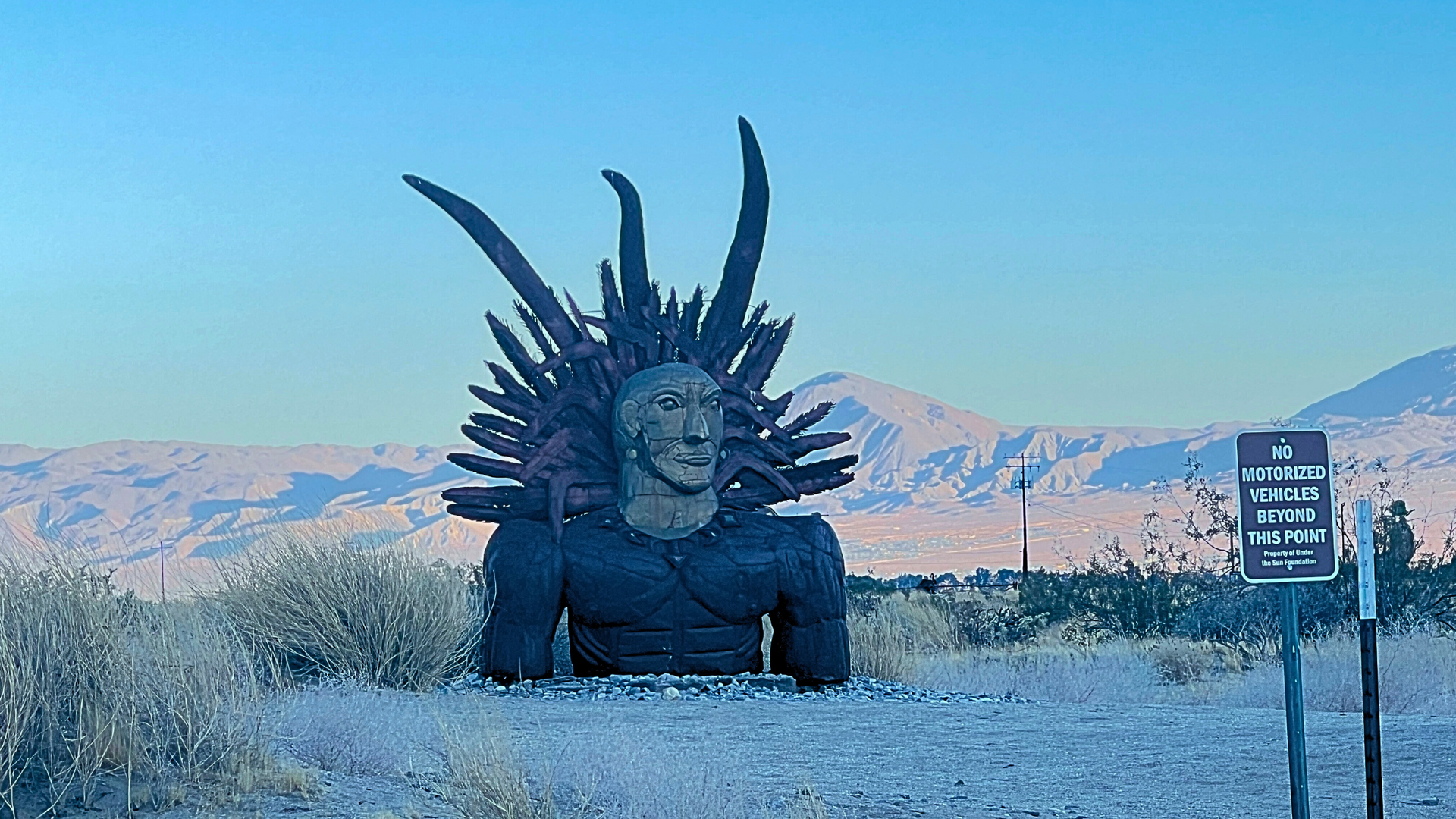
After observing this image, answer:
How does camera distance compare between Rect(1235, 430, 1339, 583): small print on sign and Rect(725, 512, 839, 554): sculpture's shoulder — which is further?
Rect(725, 512, 839, 554): sculpture's shoulder

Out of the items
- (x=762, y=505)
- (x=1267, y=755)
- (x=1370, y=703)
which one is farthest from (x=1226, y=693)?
(x=1370, y=703)

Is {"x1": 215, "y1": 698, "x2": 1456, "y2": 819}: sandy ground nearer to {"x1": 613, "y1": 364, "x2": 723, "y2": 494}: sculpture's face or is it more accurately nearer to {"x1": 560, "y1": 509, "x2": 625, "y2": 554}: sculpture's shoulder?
{"x1": 560, "y1": 509, "x2": 625, "y2": 554}: sculpture's shoulder

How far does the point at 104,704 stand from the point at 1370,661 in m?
5.43

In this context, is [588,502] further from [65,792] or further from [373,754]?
[65,792]

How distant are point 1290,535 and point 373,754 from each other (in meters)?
4.45

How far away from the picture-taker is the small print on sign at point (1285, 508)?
23.9ft

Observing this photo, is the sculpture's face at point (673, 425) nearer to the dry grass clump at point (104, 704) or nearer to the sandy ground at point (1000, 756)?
the sandy ground at point (1000, 756)

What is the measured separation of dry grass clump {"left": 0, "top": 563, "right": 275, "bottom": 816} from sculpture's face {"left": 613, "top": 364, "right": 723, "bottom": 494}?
6.67 m

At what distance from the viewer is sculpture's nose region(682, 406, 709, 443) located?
568 inches

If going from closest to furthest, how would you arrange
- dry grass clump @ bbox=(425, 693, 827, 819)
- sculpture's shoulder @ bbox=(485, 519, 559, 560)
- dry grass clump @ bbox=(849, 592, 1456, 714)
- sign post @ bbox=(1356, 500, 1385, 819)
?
dry grass clump @ bbox=(425, 693, 827, 819), sign post @ bbox=(1356, 500, 1385, 819), sculpture's shoulder @ bbox=(485, 519, 559, 560), dry grass clump @ bbox=(849, 592, 1456, 714)

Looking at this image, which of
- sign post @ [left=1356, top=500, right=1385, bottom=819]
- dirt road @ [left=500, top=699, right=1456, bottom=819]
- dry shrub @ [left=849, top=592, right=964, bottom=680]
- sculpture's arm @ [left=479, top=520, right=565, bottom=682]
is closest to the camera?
sign post @ [left=1356, top=500, right=1385, bottom=819]

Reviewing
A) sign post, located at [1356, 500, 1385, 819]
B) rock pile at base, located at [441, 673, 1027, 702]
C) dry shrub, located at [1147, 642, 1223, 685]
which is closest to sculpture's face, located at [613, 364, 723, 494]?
rock pile at base, located at [441, 673, 1027, 702]

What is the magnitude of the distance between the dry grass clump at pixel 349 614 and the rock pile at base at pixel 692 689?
1.34 ft

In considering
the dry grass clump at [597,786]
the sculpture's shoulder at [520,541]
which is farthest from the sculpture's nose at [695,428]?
the dry grass clump at [597,786]
